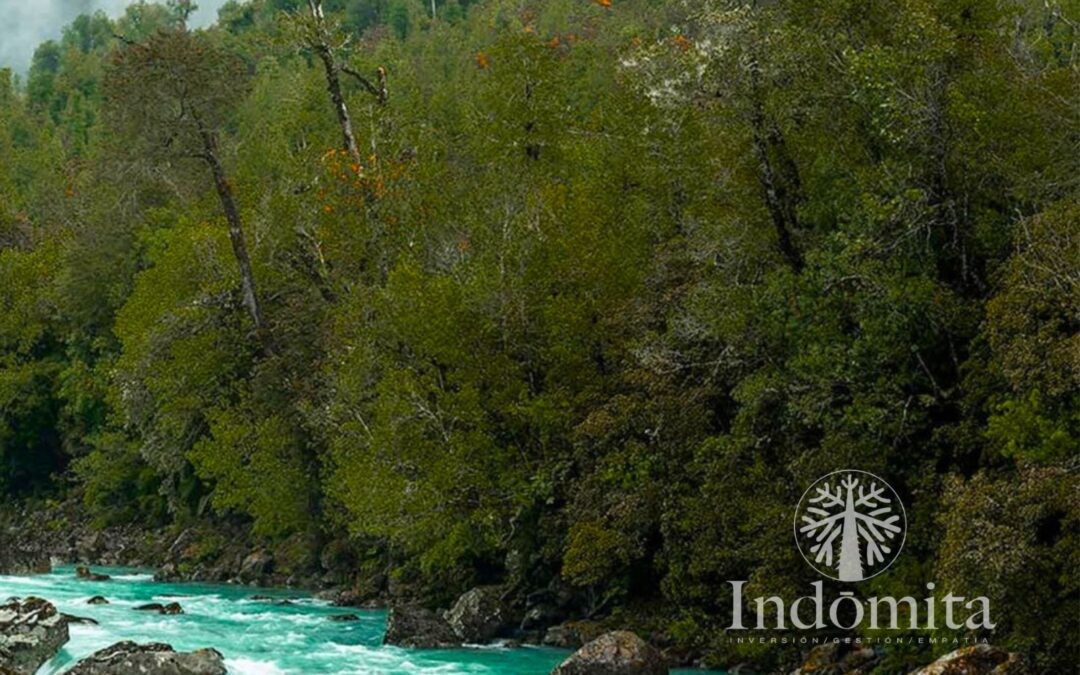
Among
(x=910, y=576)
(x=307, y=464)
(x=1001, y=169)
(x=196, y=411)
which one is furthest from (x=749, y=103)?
(x=196, y=411)

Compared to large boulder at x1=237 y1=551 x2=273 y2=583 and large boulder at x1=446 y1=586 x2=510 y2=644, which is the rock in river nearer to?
large boulder at x1=446 y1=586 x2=510 y2=644

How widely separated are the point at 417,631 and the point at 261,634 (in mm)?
4390

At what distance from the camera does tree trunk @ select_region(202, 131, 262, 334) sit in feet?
145

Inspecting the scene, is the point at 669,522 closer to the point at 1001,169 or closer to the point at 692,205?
the point at 692,205

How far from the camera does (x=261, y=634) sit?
32.3 metres

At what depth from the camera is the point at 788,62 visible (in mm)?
27328

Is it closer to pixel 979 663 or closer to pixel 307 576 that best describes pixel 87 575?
pixel 307 576

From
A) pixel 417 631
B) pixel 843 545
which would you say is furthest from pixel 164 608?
pixel 843 545

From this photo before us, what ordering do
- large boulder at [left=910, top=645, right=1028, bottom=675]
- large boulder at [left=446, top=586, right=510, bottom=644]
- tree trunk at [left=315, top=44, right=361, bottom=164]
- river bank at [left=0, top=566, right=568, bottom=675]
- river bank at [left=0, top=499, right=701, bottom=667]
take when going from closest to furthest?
large boulder at [left=910, top=645, right=1028, bottom=675] → river bank at [left=0, top=566, right=568, bottom=675] → river bank at [left=0, top=499, right=701, bottom=667] → large boulder at [left=446, top=586, right=510, bottom=644] → tree trunk at [left=315, top=44, right=361, bottom=164]

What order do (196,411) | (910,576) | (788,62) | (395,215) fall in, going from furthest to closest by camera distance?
(196,411)
(395,215)
(788,62)
(910,576)

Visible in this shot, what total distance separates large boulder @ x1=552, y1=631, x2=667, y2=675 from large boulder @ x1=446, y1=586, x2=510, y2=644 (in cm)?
714

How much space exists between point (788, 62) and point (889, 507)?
10055 millimetres

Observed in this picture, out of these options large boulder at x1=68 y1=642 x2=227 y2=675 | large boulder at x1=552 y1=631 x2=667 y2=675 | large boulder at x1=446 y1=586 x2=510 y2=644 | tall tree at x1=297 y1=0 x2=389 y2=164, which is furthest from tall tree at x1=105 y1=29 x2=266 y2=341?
large boulder at x1=552 y1=631 x2=667 y2=675

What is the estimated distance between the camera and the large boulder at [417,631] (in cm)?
3073
